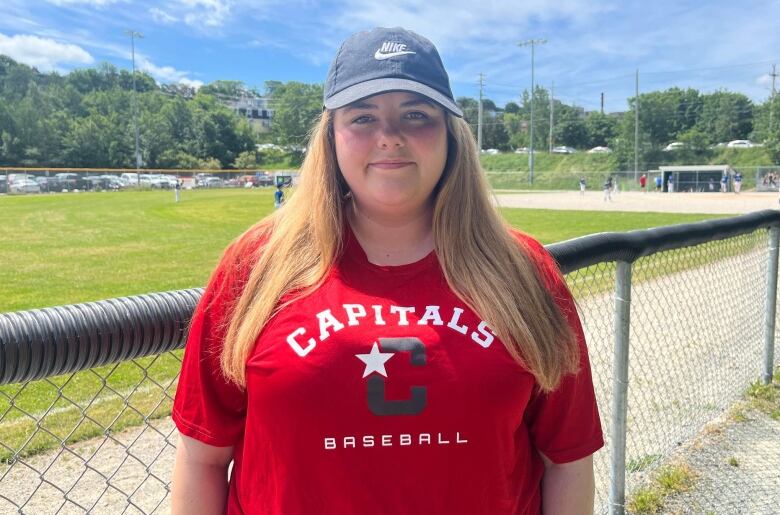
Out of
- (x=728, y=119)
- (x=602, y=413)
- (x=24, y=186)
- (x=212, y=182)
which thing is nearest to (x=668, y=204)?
(x=602, y=413)

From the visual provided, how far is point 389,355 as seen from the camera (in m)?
1.40

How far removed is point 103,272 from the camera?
1184 centimetres

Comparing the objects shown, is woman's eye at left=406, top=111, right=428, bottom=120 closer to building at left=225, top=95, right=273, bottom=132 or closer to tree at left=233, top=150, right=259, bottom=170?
tree at left=233, top=150, right=259, bottom=170

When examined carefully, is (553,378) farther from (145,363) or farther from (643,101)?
(643,101)

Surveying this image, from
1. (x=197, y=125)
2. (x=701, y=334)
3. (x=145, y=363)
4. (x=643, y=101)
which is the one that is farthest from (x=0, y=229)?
(x=197, y=125)

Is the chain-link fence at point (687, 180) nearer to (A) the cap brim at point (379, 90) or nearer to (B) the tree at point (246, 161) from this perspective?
(A) the cap brim at point (379, 90)

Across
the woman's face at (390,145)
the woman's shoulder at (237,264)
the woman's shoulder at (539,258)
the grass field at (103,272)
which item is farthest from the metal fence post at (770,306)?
the woman's shoulder at (237,264)

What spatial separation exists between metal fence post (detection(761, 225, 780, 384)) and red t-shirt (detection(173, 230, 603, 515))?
4.22 m

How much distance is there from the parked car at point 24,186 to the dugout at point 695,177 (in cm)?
5413

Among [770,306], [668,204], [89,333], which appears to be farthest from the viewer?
[668,204]

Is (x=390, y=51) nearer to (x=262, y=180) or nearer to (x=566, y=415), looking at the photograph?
(x=566, y=415)

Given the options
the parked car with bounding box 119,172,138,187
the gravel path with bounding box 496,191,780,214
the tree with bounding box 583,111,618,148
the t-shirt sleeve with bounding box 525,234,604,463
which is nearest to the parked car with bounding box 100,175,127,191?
the parked car with bounding box 119,172,138,187

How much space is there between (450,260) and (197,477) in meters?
0.83

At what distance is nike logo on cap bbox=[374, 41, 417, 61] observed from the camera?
1.54 metres
